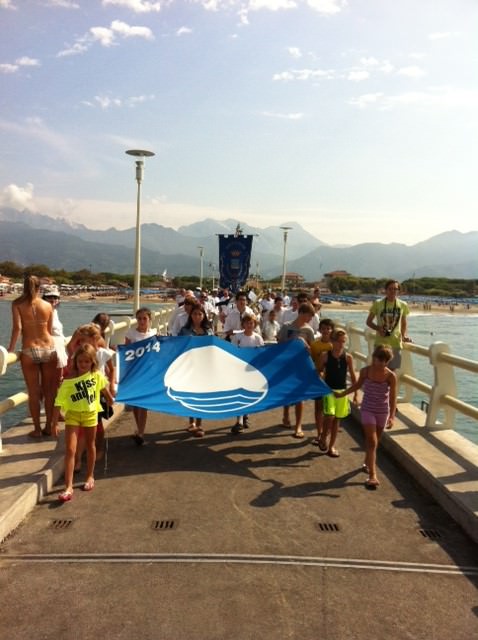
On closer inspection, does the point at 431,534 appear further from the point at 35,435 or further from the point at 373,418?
the point at 35,435

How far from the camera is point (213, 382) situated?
7184 mm

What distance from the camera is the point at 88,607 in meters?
3.58

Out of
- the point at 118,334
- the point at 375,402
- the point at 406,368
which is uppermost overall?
the point at 118,334

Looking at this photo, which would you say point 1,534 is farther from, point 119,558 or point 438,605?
point 438,605

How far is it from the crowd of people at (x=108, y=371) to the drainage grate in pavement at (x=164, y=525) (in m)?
1.01

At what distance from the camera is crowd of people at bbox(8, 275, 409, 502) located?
557cm

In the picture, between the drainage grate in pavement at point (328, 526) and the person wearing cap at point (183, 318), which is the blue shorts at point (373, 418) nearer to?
the drainage grate in pavement at point (328, 526)

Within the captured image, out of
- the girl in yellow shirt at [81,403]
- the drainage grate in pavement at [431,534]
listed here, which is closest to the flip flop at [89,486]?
the girl in yellow shirt at [81,403]

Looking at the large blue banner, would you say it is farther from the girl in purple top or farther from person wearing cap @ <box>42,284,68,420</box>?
the girl in purple top

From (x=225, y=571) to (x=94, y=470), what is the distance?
8.66 feet

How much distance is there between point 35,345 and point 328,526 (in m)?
3.99

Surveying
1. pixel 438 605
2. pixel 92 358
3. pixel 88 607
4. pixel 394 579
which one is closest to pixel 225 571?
pixel 88 607

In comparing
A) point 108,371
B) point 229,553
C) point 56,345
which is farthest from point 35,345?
point 229,553

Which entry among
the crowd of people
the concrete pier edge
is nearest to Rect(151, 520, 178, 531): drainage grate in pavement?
the crowd of people
